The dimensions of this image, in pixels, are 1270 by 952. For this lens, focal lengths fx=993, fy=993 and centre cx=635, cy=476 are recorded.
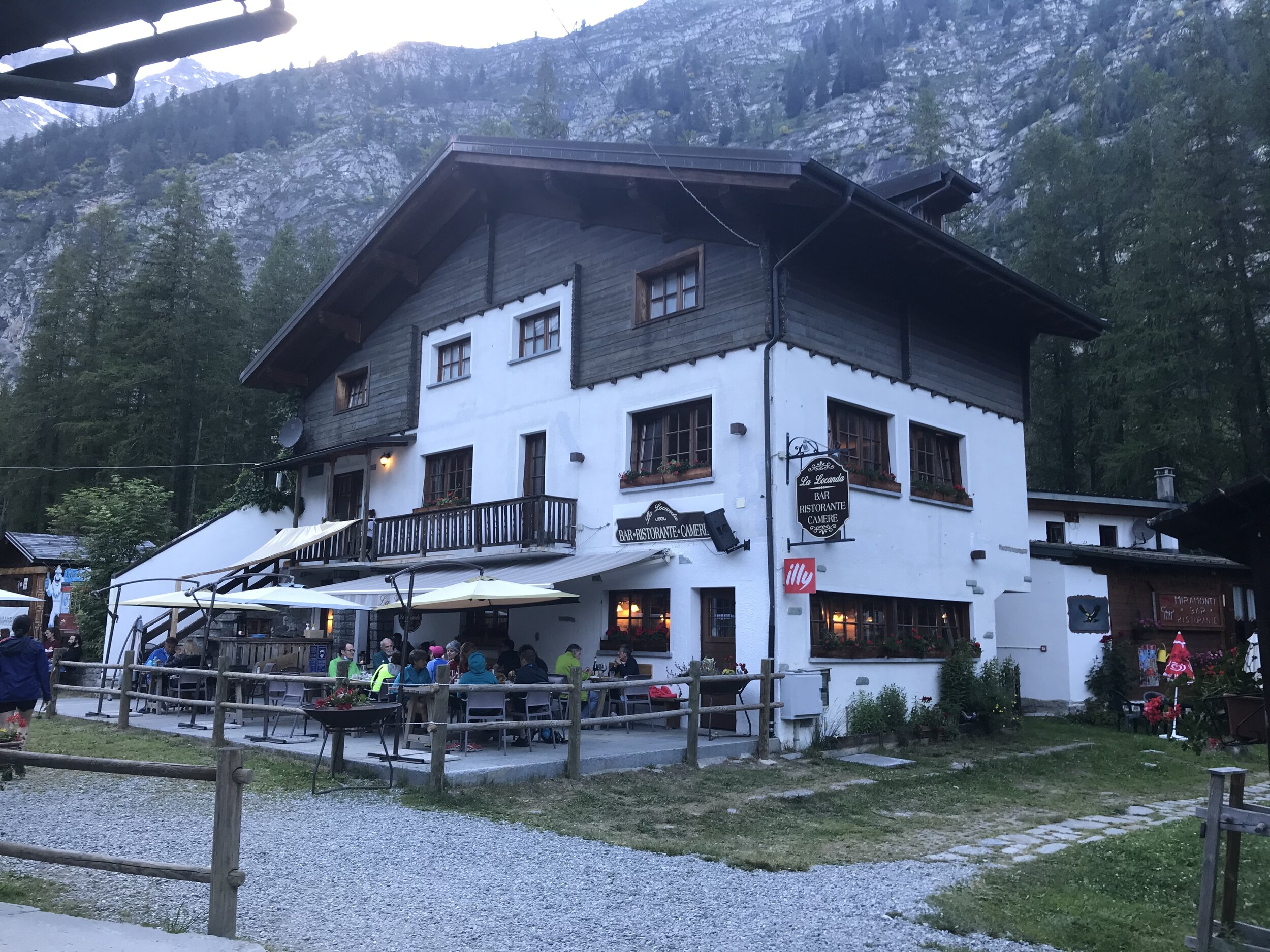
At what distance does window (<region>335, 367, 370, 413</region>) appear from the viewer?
22438 mm

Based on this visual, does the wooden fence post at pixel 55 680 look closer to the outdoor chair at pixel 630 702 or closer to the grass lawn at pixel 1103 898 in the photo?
the outdoor chair at pixel 630 702

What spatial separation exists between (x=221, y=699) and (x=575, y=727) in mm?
4751

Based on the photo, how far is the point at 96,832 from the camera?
7789 mm

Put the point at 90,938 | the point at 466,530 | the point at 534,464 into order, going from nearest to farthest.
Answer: the point at 90,938, the point at 466,530, the point at 534,464

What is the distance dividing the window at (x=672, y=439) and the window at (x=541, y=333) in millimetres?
2637

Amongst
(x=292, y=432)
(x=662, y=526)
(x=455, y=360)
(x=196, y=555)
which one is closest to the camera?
(x=662, y=526)

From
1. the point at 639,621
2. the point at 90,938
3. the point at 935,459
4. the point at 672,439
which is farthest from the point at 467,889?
the point at 935,459

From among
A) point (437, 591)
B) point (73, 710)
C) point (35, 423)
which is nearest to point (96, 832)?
point (437, 591)

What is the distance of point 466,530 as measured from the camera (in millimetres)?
17516

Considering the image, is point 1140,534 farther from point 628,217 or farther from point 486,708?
point 486,708

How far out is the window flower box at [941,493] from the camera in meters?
16.2

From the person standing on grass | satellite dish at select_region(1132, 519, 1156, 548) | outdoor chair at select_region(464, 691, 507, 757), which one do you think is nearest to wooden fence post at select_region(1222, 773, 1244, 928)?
outdoor chair at select_region(464, 691, 507, 757)

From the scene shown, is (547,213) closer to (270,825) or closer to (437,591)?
(437,591)

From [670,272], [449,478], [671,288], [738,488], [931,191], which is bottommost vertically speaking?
[738,488]
